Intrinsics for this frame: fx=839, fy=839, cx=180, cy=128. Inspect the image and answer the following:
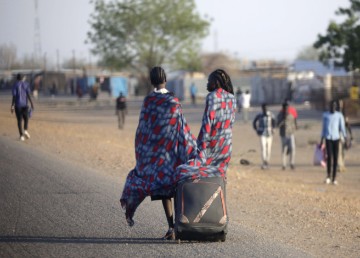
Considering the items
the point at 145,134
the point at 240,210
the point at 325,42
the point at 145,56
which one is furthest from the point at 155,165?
the point at 145,56

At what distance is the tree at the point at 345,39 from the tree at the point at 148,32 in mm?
26602

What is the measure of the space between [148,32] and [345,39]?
29.6m

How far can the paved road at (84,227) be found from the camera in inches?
312

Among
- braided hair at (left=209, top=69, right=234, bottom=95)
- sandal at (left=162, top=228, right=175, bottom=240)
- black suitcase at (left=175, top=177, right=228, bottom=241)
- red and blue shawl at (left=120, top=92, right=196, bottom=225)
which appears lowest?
sandal at (left=162, top=228, right=175, bottom=240)

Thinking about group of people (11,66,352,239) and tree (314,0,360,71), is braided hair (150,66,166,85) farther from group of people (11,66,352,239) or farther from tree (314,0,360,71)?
tree (314,0,360,71)

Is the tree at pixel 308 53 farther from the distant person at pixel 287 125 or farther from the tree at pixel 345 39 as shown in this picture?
the distant person at pixel 287 125

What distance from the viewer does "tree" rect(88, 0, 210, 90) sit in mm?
72062

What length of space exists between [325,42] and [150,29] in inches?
1103

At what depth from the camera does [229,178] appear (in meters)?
17.0

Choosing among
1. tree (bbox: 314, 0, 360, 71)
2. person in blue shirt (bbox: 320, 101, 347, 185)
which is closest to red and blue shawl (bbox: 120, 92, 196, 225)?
person in blue shirt (bbox: 320, 101, 347, 185)

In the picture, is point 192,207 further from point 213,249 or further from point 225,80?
point 225,80

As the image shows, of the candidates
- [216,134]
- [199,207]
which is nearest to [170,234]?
[199,207]

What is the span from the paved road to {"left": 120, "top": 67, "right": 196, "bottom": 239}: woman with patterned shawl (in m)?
0.55

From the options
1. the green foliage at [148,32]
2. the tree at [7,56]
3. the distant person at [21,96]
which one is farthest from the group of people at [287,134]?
the tree at [7,56]
